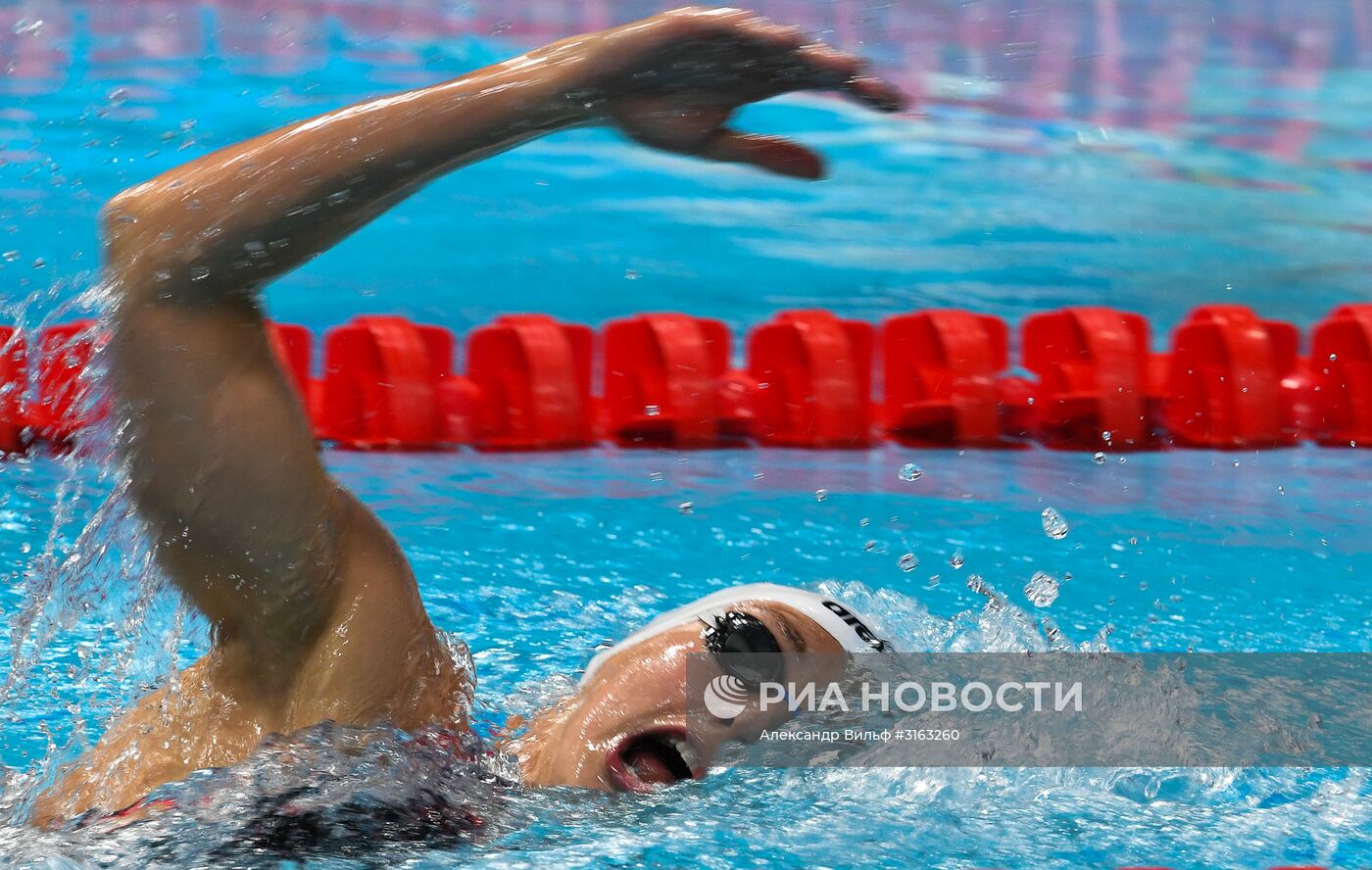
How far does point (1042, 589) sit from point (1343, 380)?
1.24 meters

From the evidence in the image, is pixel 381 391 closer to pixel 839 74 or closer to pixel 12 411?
pixel 12 411

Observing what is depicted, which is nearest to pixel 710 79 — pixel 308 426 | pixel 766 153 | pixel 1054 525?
pixel 766 153

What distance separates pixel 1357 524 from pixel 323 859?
247cm

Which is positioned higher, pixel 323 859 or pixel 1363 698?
pixel 323 859

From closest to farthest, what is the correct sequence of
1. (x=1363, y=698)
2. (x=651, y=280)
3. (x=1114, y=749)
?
1. (x=1114, y=749)
2. (x=1363, y=698)
3. (x=651, y=280)

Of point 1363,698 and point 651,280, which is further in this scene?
point 651,280

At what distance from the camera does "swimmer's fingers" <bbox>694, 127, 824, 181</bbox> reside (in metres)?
0.89

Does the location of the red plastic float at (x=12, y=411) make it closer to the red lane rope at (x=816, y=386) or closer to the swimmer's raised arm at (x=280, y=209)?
the red lane rope at (x=816, y=386)

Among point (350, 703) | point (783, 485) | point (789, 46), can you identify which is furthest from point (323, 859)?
point (783, 485)

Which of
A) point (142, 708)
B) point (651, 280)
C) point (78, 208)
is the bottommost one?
point (142, 708)

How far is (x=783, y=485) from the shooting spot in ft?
9.39

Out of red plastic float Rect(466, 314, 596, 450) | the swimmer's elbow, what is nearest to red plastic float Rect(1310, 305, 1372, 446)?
red plastic float Rect(466, 314, 596, 450)

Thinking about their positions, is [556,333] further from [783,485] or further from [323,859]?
[323,859]

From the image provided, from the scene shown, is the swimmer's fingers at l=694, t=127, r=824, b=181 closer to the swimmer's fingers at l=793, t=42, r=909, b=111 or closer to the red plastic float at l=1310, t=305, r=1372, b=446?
the swimmer's fingers at l=793, t=42, r=909, b=111
